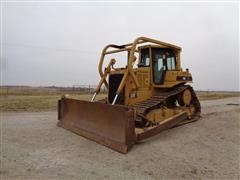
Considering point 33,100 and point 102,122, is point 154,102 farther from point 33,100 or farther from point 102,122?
point 33,100

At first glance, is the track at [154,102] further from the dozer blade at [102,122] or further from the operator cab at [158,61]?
the dozer blade at [102,122]

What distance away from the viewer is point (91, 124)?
24.5ft

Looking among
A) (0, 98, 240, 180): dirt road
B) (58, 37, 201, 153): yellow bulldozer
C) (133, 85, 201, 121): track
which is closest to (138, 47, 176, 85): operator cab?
(58, 37, 201, 153): yellow bulldozer

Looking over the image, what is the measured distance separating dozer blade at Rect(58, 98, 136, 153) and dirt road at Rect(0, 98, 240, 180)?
225mm

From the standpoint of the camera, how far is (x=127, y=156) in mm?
5734

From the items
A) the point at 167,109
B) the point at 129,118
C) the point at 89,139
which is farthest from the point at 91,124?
the point at 167,109

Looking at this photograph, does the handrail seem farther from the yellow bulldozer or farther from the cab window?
the cab window

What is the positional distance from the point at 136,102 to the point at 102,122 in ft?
5.55

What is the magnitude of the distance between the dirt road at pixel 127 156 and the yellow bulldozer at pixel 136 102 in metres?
0.35

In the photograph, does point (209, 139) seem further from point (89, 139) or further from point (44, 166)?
point (44, 166)

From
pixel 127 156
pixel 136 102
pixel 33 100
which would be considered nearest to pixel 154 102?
pixel 136 102

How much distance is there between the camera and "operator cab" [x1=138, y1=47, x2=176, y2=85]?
29.8ft

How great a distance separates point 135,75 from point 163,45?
1791 millimetres

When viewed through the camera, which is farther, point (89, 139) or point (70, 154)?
point (89, 139)
